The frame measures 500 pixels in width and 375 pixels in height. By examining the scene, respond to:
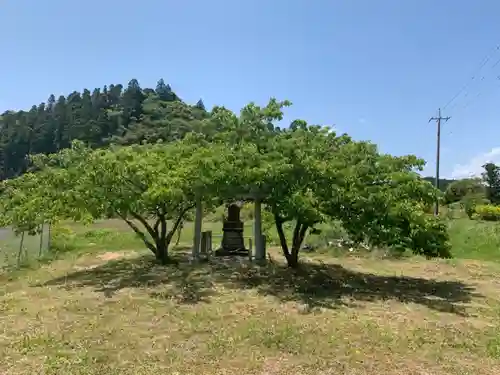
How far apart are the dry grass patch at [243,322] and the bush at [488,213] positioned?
519 inches

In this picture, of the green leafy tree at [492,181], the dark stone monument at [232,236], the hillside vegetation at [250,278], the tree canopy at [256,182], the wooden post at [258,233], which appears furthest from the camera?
the green leafy tree at [492,181]

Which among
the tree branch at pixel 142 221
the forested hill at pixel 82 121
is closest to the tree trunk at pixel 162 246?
the tree branch at pixel 142 221

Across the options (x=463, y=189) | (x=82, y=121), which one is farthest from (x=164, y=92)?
(x=463, y=189)

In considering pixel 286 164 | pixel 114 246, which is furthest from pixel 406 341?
pixel 114 246

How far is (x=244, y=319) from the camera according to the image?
27.4ft

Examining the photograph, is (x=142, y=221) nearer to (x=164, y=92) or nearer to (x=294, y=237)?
(x=294, y=237)

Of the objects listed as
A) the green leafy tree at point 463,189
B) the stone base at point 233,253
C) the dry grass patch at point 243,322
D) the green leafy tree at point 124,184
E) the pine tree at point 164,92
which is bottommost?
the dry grass patch at point 243,322

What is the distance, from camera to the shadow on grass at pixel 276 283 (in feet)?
33.2

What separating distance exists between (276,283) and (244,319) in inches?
122

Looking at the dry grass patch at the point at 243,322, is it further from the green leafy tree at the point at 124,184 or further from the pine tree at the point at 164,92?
the pine tree at the point at 164,92

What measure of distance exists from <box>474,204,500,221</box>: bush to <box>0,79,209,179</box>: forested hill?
55.6m

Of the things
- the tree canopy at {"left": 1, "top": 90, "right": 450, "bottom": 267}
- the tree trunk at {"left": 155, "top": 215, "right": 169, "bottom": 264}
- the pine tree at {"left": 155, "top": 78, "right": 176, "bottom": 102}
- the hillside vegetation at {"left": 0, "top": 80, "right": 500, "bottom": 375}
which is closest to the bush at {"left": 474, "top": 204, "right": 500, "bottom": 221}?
the hillside vegetation at {"left": 0, "top": 80, "right": 500, "bottom": 375}

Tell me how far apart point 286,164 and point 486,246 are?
42.2 ft

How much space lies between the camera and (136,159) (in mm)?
12258
